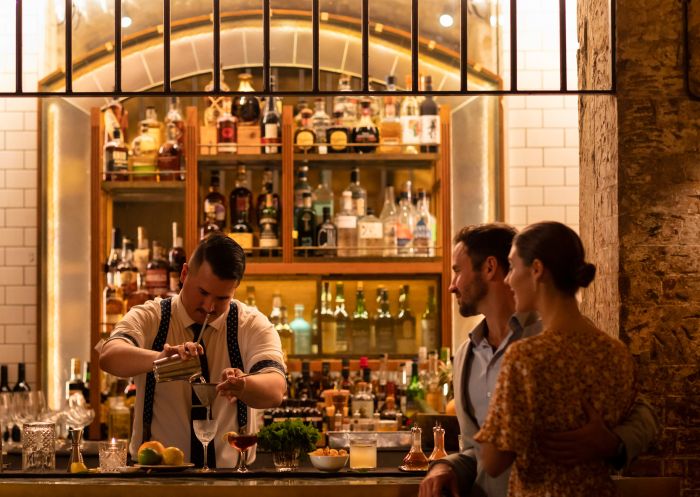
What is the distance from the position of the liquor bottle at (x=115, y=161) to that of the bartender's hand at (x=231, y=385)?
2772 millimetres

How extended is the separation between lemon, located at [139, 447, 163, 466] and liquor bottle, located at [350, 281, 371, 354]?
2801mm

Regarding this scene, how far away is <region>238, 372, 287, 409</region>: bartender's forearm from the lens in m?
3.25

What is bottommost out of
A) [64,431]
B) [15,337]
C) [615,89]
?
[64,431]

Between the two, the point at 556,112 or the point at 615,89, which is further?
the point at 556,112

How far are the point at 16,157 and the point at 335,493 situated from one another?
12.7 feet

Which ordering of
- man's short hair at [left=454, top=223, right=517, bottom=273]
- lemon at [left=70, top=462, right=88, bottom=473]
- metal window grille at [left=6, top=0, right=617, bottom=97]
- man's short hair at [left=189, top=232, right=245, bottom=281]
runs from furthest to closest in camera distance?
man's short hair at [left=189, top=232, right=245, bottom=281] → metal window grille at [left=6, top=0, right=617, bottom=97] → lemon at [left=70, top=462, right=88, bottom=473] → man's short hair at [left=454, top=223, right=517, bottom=273]

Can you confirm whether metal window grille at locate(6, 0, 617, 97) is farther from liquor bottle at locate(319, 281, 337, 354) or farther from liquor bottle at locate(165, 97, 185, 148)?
liquor bottle at locate(319, 281, 337, 354)

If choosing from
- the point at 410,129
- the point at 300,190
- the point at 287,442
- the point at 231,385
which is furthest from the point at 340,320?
the point at 231,385

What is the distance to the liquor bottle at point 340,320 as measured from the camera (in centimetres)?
586

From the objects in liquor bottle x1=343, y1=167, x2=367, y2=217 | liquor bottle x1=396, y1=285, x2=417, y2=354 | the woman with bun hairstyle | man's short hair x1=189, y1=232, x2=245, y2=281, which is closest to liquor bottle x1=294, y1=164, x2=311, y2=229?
liquor bottle x1=343, y1=167, x2=367, y2=217

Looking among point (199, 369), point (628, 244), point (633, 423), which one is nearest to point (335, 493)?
point (199, 369)

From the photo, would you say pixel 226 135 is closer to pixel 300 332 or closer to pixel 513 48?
pixel 300 332

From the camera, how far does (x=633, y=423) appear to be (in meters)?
2.27

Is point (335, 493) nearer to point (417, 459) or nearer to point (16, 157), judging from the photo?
point (417, 459)
